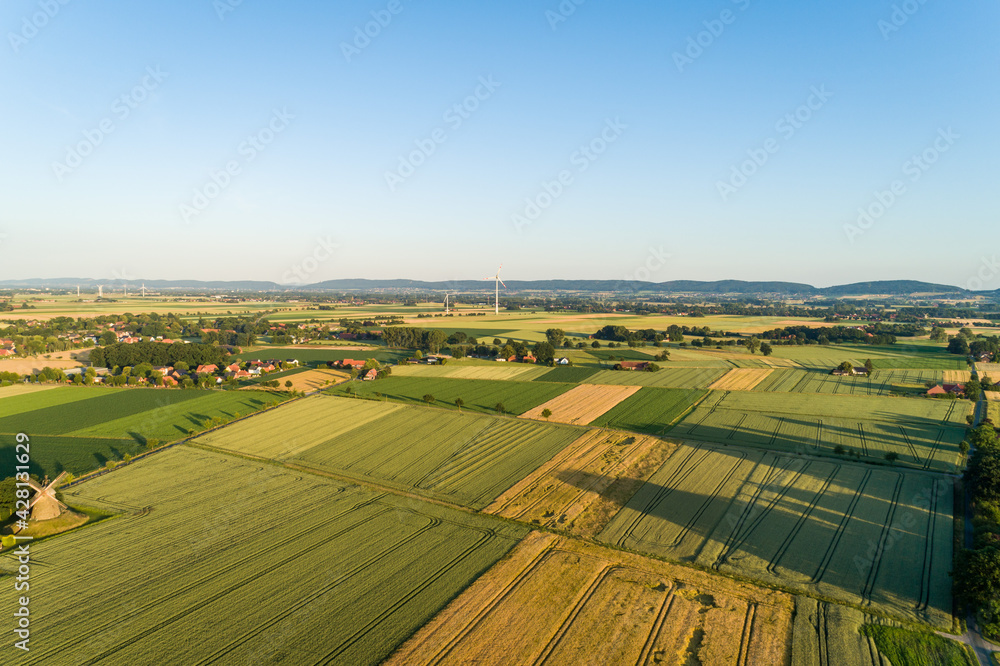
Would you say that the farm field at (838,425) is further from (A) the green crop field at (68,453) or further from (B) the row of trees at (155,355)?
(B) the row of trees at (155,355)

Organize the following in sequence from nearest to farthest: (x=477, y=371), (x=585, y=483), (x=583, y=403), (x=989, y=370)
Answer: (x=585, y=483), (x=583, y=403), (x=989, y=370), (x=477, y=371)

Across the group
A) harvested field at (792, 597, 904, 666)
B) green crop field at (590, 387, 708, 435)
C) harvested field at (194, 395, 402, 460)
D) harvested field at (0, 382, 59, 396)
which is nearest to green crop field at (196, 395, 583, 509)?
harvested field at (194, 395, 402, 460)

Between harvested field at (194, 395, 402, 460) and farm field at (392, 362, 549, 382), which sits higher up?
farm field at (392, 362, 549, 382)

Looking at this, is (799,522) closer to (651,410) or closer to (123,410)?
(651,410)

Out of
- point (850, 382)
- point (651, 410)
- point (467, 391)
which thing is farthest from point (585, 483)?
point (850, 382)

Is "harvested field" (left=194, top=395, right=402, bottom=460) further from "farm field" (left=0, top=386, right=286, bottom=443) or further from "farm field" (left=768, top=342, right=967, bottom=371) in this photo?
"farm field" (left=768, top=342, right=967, bottom=371)
